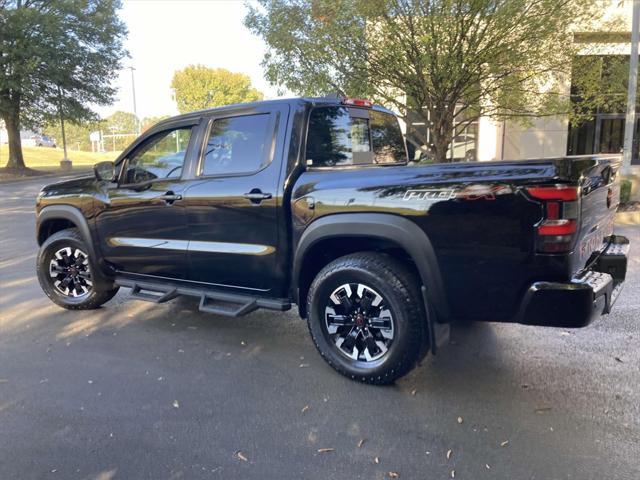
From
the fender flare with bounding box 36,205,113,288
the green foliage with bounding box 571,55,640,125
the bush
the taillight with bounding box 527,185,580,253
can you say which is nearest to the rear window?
the taillight with bounding box 527,185,580,253

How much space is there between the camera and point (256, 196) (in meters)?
3.79

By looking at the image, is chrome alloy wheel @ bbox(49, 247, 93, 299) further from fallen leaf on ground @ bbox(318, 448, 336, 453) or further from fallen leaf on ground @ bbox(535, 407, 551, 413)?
fallen leaf on ground @ bbox(535, 407, 551, 413)

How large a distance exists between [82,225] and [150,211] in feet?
3.08

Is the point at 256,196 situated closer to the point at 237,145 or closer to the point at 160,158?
the point at 237,145

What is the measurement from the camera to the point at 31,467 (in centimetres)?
268

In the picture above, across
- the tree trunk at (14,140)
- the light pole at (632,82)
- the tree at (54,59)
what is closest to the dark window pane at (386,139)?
the light pole at (632,82)

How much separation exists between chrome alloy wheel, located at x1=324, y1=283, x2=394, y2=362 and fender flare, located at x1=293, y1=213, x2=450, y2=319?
0.36m

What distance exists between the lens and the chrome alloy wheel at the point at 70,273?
16.9 feet

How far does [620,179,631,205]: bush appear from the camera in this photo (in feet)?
34.3

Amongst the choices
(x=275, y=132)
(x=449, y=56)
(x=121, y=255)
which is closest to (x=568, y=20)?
(x=449, y=56)

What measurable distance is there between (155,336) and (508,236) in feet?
10.1

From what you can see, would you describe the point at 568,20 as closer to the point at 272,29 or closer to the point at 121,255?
the point at 272,29

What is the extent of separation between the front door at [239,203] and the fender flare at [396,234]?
0.45 meters

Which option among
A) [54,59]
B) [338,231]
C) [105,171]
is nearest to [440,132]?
[105,171]
